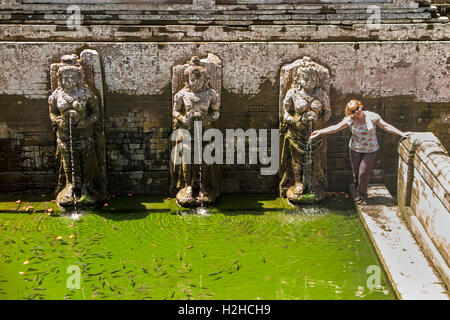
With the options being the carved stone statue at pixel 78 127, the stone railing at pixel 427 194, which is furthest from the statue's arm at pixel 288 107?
the carved stone statue at pixel 78 127

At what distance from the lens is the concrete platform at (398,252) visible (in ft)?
18.6

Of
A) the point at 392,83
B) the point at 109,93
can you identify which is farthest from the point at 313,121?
the point at 109,93

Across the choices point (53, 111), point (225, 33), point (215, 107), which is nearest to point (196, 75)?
point (215, 107)

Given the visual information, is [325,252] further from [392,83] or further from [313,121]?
[392,83]

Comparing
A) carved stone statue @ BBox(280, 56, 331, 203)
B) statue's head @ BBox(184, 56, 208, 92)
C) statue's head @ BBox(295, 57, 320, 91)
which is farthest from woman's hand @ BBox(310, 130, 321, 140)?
statue's head @ BBox(184, 56, 208, 92)

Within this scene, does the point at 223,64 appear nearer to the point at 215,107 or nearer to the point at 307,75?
the point at 215,107

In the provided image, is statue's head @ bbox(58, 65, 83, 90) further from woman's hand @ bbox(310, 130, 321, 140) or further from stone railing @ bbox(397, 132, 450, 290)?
stone railing @ bbox(397, 132, 450, 290)

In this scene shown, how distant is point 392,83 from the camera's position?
8.26m

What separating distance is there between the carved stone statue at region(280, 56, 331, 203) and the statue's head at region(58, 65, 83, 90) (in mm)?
3291

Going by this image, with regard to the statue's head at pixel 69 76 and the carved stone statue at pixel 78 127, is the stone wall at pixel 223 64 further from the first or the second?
the statue's head at pixel 69 76

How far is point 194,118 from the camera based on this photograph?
312 inches

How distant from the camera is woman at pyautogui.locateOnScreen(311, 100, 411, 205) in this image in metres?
7.53

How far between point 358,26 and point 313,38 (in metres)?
0.78
